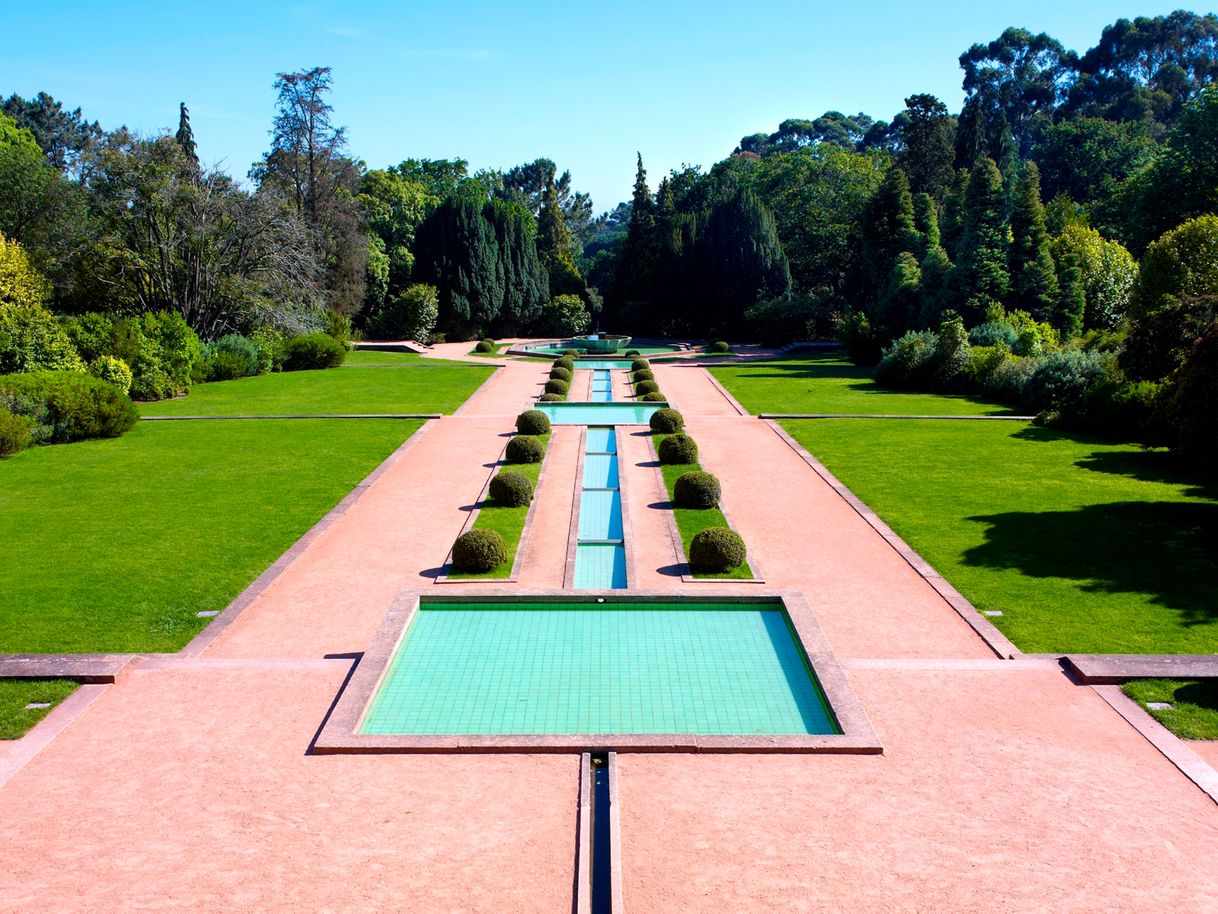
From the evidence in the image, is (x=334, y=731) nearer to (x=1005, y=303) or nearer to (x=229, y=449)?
(x=229, y=449)

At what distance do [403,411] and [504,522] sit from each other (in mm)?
13312

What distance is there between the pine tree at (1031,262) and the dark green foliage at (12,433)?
34.1m

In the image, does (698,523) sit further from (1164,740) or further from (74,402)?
(74,402)

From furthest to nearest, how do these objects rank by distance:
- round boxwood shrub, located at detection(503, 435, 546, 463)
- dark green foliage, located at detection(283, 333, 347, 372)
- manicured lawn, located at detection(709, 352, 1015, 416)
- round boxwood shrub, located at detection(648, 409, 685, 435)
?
1. dark green foliage, located at detection(283, 333, 347, 372)
2. manicured lawn, located at detection(709, 352, 1015, 416)
3. round boxwood shrub, located at detection(648, 409, 685, 435)
4. round boxwood shrub, located at detection(503, 435, 546, 463)

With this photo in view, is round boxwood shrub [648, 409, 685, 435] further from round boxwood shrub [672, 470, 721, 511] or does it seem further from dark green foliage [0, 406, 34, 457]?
dark green foliage [0, 406, 34, 457]

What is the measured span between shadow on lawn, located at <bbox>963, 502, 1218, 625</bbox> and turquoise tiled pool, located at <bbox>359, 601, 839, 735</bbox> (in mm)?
4565

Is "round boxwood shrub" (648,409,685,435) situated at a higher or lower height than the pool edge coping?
higher

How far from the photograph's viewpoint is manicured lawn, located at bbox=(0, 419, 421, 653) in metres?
10.9

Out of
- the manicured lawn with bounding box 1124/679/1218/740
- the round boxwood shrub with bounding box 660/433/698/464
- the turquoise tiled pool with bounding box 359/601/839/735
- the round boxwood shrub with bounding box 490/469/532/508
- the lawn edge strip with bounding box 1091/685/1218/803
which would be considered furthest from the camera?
the round boxwood shrub with bounding box 660/433/698/464

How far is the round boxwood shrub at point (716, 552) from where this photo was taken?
12.3 m

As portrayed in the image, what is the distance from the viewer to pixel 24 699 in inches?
339

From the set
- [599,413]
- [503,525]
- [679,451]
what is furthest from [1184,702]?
[599,413]

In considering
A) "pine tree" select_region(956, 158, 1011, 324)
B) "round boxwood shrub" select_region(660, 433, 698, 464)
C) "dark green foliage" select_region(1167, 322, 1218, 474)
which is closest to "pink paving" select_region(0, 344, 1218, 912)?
"dark green foliage" select_region(1167, 322, 1218, 474)

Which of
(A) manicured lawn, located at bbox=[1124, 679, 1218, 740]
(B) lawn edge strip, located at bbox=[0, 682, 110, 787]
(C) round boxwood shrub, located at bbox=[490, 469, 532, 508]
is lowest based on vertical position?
(B) lawn edge strip, located at bbox=[0, 682, 110, 787]
